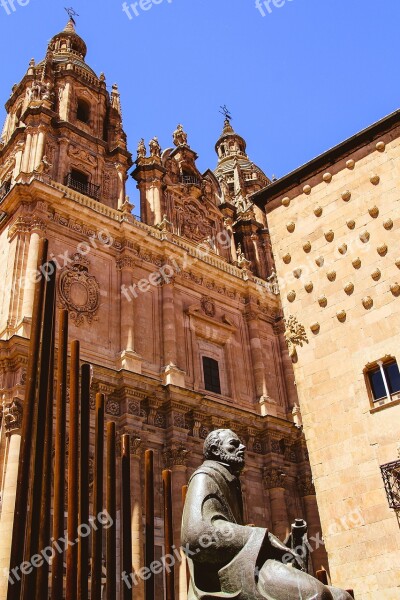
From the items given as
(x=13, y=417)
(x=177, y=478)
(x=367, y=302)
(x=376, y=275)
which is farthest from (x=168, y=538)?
(x=177, y=478)

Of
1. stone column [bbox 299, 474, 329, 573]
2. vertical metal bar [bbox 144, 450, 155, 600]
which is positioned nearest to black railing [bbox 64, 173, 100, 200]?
stone column [bbox 299, 474, 329, 573]

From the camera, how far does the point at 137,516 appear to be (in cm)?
1736

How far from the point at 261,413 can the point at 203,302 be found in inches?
193

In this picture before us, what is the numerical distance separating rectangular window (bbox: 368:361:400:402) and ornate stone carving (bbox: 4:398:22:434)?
32.5 feet

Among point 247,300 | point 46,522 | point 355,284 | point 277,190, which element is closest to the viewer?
point 46,522

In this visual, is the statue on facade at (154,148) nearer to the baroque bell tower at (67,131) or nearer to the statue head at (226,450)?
the baroque bell tower at (67,131)

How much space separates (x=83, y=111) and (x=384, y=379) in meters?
22.4

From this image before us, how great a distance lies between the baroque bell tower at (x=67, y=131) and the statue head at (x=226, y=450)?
734 inches

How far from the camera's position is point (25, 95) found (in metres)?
27.9

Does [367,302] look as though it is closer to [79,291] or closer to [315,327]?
[315,327]

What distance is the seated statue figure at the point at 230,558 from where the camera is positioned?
412cm

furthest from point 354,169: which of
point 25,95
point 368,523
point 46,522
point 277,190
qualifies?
point 25,95

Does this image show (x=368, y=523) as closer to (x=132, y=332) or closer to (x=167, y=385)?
(x=167, y=385)

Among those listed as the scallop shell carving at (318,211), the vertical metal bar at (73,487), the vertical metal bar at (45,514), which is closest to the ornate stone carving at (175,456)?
the scallop shell carving at (318,211)
